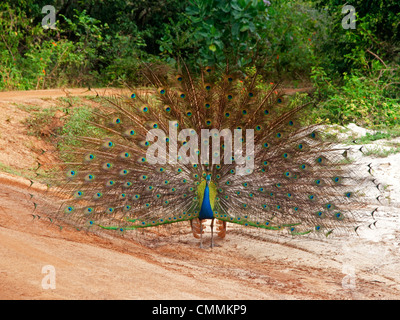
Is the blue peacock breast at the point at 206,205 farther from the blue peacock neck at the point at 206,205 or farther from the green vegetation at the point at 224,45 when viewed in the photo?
the green vegetation at the point at 224,45

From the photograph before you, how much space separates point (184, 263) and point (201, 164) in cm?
108

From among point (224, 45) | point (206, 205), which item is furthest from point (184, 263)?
point (224, 45)

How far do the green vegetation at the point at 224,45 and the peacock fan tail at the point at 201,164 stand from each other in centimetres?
52

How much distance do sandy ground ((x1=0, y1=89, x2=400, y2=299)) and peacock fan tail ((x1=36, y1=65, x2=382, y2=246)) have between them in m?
0.38

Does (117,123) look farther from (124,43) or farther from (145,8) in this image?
(145,8)

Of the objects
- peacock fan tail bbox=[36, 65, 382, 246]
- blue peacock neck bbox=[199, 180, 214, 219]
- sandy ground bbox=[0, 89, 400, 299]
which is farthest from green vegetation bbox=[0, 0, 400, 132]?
sandy ground bbox=[0, 89, 400, 299]

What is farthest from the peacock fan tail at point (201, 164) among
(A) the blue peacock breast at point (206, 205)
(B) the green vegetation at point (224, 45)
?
(B) the green vegetation at point (224, 45)

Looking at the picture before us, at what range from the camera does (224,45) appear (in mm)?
11711

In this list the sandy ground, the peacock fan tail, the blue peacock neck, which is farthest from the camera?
the peacock fan tail

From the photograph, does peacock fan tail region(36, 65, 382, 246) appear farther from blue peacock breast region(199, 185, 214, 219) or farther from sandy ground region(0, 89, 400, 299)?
sandy ground region(0, 89, 400, 299)

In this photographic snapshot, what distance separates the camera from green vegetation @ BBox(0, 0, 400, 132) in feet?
35.5

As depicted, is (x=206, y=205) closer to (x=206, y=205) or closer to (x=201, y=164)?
(x=206, y=205)

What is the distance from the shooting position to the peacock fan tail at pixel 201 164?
572 cm

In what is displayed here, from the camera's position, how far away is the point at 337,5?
1175cm
